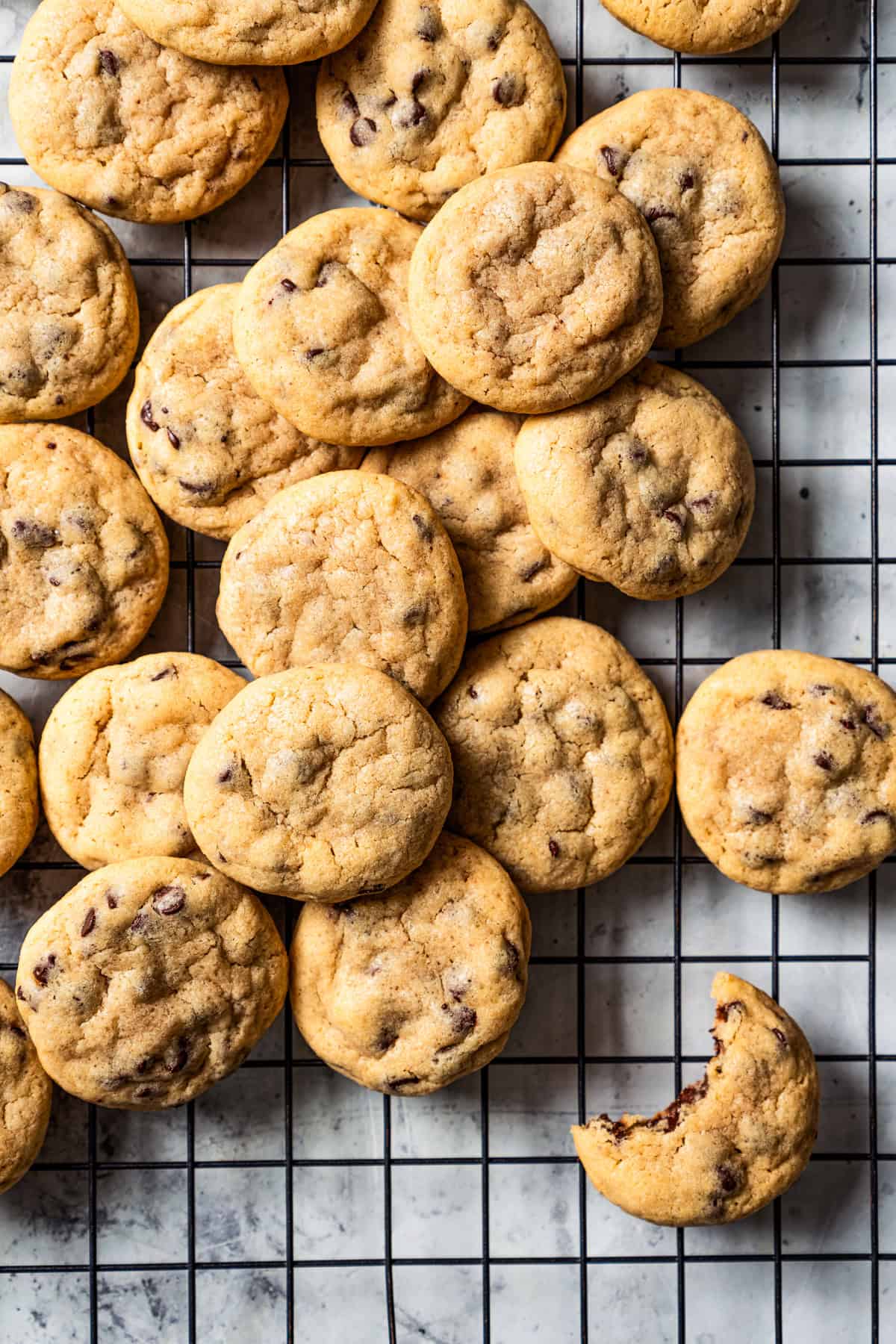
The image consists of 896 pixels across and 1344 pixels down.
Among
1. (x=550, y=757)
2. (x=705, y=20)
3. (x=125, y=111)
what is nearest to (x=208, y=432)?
(x=125, y=111)

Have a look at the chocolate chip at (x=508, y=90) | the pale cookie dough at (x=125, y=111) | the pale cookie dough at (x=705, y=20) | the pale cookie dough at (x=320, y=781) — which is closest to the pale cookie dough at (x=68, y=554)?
the pale cookie dough at (x=320, y=781)

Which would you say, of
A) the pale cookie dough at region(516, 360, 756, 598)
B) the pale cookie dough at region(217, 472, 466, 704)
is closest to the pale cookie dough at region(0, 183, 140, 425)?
the pale cookie dough at region(217, 472, 466, 704)

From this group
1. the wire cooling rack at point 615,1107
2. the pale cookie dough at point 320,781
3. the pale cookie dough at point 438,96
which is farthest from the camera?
the wire cooling rack at point 615,1107

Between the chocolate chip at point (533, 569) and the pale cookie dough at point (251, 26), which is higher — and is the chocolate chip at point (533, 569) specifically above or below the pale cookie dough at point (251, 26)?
below

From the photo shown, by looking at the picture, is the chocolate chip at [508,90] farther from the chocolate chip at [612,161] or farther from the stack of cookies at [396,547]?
the chocolate chip at [612,161]

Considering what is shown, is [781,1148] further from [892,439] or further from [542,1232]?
[892,439]

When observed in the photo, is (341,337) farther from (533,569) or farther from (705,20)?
(705,20)

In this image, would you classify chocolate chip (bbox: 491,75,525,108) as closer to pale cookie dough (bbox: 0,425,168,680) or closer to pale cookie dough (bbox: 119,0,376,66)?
pale cookie dough (bbox: 119,0,376,66)
